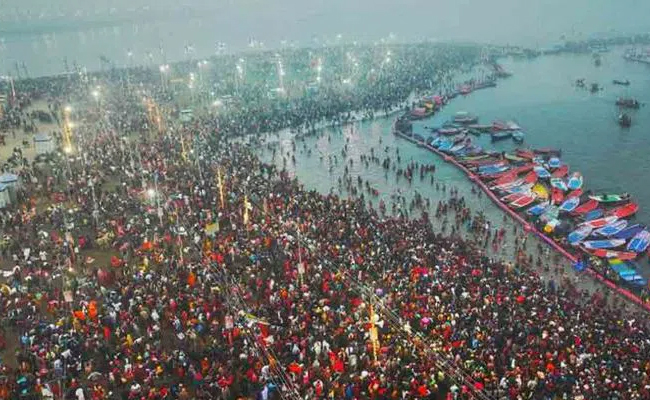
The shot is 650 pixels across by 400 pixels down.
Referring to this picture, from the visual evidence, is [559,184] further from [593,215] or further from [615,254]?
[615,254]

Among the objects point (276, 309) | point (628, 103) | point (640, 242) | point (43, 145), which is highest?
point (43, 145)

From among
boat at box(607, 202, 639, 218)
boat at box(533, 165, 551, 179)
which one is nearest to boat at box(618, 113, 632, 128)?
boat at box(533, 165, 551, 179)

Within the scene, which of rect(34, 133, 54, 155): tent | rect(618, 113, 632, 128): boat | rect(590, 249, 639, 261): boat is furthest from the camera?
rect(618, 113, 632, 128): boat

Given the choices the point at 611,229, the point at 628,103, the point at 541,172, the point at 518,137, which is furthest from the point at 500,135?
the point at 611,229

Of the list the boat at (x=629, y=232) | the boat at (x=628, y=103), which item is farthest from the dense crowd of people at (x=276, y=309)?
the boat at (x=628, y=103)

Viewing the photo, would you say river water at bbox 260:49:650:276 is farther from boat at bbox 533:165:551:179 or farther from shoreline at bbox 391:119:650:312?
boat at bbox 533:165:551:179

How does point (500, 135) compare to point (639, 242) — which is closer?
point (639, 242)

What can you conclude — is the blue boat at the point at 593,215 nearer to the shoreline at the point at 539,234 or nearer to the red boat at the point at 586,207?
the red boat at the point at 586,207

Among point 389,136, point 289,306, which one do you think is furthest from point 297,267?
point 389,136
